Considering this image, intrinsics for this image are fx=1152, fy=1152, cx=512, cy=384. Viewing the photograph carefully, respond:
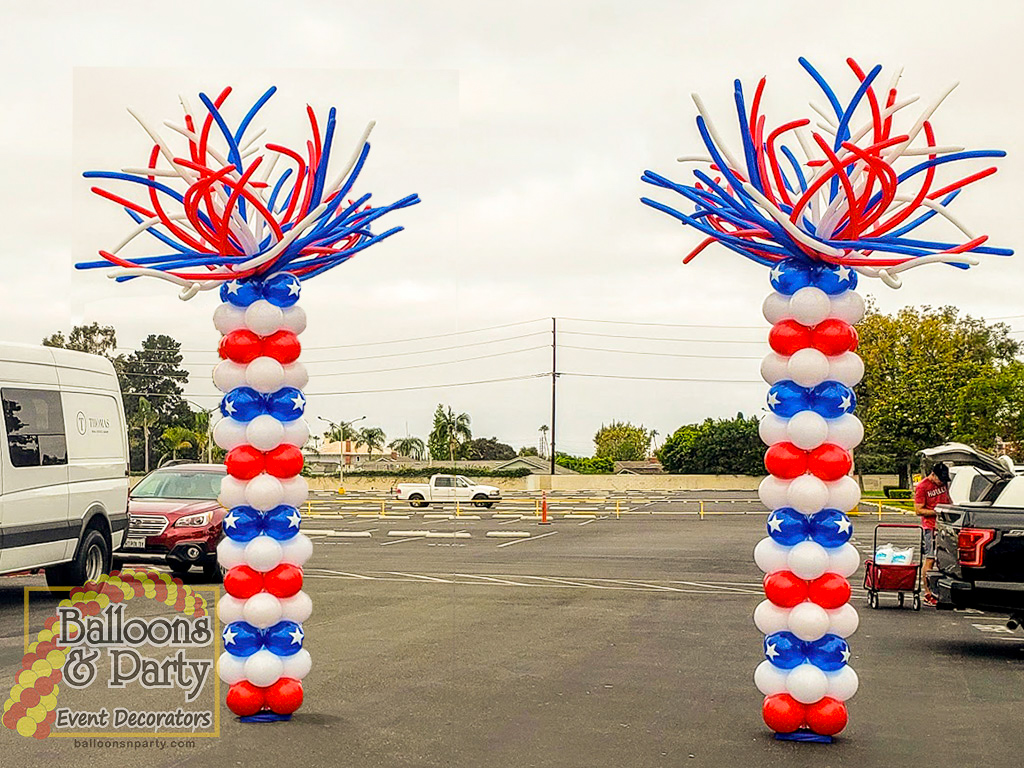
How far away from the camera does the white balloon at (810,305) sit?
7.15 metres

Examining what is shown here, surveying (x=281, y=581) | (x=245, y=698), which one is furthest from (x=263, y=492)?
(x=245, y=698)

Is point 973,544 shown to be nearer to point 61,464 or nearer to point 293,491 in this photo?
point 293,491

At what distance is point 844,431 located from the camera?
285 inches

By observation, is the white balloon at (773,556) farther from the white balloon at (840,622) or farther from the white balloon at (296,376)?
the white balloon at (296,376)

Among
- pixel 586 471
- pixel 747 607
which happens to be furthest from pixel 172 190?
pixel 586 471

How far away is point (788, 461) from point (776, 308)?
980mm

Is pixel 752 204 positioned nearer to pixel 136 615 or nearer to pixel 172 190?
pixel 172 190

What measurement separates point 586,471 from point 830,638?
276 feet

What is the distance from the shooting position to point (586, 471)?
299 ft

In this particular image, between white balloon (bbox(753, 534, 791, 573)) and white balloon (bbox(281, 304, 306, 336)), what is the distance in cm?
330

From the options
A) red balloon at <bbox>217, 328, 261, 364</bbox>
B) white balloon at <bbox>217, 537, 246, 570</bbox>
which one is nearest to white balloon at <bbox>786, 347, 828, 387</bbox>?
red balloon at <bbox>217, 328, 261, 364</bbox>

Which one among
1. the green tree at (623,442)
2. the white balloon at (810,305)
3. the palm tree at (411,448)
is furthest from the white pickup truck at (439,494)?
the green tree at (623,442)

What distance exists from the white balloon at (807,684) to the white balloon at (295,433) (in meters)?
3.46

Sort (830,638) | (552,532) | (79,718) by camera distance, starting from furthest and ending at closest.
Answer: (552,532)
(79,718)
(830,638)
